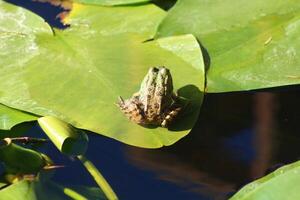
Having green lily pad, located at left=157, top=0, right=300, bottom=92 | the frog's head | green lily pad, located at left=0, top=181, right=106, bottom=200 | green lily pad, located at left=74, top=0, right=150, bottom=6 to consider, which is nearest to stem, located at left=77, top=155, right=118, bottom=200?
green lily pad, located at left=0, top=181, right=106, bottom=200

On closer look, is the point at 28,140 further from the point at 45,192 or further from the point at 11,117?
the point at 45,192

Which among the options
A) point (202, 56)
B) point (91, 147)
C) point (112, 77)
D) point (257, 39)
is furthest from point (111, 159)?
point (257, 39)

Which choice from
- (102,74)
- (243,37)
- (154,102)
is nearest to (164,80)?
(154,102)

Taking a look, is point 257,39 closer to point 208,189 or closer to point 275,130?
point 275,130

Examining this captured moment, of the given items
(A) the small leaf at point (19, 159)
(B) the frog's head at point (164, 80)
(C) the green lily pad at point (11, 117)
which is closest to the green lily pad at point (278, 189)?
(B) the frog's head at point (164, 80)

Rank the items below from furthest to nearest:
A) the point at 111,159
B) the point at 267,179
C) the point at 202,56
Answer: the point at 202,56 < the point at 111,159 < the point at 267,179

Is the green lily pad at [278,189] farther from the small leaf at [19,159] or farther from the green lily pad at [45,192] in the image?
the small leaf at [19,159]
